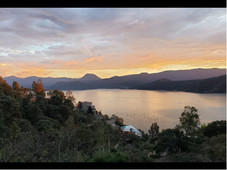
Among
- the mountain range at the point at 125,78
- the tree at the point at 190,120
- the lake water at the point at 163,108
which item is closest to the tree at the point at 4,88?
the mountain range at the point at 125,78

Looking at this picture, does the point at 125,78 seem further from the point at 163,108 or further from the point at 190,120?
the point at 190,120

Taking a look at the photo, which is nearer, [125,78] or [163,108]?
[125,78]

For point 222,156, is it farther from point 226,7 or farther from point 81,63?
point 81,63

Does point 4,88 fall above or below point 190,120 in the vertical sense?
above

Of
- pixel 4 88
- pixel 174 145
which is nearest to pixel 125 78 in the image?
pixel 4 88

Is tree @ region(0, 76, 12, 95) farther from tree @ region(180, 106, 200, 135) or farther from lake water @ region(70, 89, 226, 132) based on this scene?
tree @ region(180, 106, 200, 135)

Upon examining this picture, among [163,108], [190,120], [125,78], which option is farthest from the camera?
[163,108]
